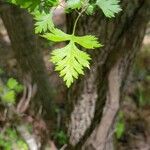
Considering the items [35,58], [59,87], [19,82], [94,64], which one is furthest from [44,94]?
[94,64]

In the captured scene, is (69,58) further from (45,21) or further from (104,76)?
(104,76)

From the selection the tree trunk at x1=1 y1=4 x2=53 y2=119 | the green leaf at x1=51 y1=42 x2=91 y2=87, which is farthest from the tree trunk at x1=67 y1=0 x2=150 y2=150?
the green leaf at x1=51 y1=42 x2=91 y2=87

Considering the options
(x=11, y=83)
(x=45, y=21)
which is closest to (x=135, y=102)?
(x=11, y=83)

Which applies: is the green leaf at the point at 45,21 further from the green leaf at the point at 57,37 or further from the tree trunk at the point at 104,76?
the tree trunk at the point at 104,76

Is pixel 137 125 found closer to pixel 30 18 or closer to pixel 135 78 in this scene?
pixel 135 78

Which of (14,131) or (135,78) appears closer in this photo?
(14,131)

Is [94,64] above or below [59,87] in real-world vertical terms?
above
